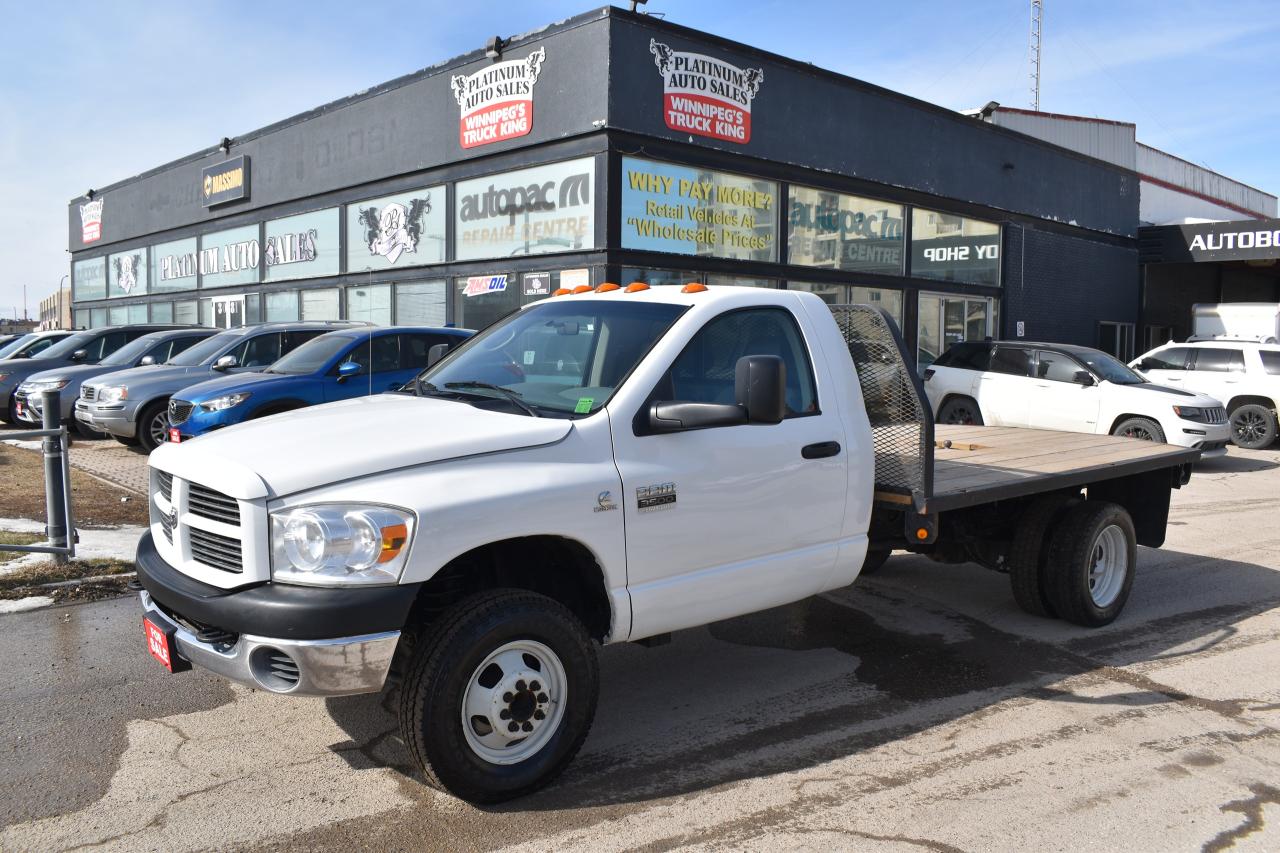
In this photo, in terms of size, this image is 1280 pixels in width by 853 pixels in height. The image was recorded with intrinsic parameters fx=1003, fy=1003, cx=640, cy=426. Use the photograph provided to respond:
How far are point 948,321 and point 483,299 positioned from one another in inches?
400

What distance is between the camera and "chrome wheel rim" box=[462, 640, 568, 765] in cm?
363

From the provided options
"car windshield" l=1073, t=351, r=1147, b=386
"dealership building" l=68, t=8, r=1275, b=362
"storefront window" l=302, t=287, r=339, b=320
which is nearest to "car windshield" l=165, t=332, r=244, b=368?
"dealership building" l=68, t=8, r=1275, b=362

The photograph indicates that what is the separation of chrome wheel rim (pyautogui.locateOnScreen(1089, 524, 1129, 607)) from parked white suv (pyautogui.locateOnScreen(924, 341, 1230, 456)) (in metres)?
6.41

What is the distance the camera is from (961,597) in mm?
6852

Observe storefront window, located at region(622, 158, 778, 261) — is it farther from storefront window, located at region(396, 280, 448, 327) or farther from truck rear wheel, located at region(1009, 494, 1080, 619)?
truck rear wheel, located at region(1009, 494, 1080, 619)

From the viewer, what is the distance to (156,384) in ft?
40.4

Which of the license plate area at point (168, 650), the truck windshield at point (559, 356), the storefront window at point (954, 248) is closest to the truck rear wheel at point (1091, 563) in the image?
the truck windshield at point (559, 356)

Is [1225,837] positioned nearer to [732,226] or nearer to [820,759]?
[820,759]

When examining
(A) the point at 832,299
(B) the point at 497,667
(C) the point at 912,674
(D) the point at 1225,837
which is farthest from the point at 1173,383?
(B) the point at 497,667

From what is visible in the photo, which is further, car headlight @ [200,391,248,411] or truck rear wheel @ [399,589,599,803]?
car headlight @ [200,391,248,411]

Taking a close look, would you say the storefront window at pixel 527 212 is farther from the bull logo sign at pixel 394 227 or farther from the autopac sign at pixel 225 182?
the autopac sign at pixel 225 182

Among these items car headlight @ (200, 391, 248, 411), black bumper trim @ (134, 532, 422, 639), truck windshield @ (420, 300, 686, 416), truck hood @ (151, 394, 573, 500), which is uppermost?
truck windshield @ (420, 300, 686, 416)

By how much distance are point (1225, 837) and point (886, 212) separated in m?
17.3

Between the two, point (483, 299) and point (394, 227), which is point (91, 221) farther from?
point (483, 299)
